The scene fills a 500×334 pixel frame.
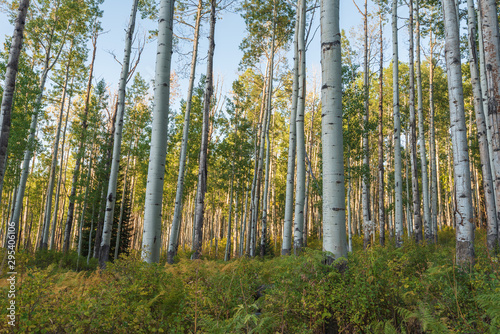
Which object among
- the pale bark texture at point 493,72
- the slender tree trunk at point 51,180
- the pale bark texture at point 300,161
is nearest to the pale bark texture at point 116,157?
the pale bark texture at point 300,161

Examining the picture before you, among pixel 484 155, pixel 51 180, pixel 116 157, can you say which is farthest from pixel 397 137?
pixel 51 180

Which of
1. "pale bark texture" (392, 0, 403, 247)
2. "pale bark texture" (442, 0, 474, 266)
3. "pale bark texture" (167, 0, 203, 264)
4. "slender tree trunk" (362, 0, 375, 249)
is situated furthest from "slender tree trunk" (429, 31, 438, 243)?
"pale bark texture" (167, 0, 203, 264)

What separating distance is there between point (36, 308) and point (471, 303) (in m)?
4.23

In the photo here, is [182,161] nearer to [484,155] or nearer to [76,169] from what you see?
[76,169]

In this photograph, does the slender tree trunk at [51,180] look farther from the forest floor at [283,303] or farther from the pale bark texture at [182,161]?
the forest floor at [283,303]

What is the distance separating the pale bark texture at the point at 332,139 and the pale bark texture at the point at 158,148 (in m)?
2.56

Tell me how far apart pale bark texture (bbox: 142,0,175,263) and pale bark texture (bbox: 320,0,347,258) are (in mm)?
2561

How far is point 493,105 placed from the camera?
411 centimetres

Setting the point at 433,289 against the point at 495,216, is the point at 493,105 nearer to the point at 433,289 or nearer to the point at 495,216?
the point at 433,289

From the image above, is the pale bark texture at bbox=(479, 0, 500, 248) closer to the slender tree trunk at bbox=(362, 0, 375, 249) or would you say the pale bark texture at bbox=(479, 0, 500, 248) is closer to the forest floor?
the forest floor

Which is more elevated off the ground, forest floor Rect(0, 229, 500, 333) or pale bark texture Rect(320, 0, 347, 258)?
pale bark texture Rect(320, 0, 347, 258)

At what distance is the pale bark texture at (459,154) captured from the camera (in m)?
4.44

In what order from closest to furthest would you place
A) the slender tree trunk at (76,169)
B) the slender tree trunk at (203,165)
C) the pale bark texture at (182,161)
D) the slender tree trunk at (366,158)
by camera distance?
the slender tree trunk at (203,165)
the pale bark texture at (182,161)
the slender tree trunk at (366,158)
the slender tree trunk at (76,169)

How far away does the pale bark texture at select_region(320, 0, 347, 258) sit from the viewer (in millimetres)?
3656
